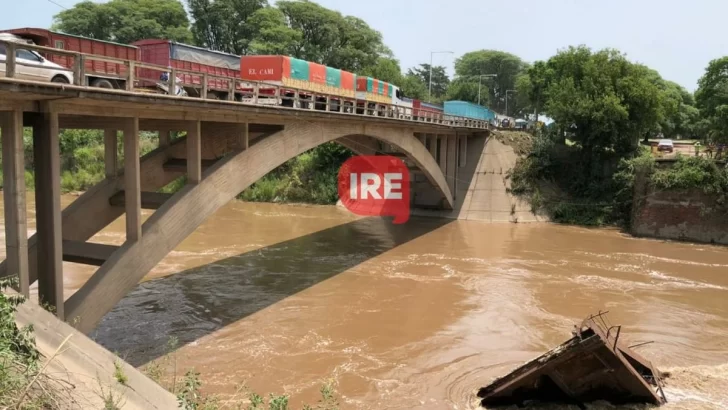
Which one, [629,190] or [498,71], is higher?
[498,71]

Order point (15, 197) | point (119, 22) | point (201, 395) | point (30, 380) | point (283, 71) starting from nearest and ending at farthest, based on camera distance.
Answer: point (30, 380)
point (15, 197)
point (201, 395)
point (283, 71)
point (119, 22)

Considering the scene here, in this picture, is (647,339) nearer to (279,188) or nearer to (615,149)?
(615,149)

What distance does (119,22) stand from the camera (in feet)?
227

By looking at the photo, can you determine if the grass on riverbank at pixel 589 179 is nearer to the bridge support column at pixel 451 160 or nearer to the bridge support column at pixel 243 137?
the bridge support column at pixel 451 160

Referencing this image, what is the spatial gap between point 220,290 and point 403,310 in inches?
224

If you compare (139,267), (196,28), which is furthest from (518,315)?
(196,28)

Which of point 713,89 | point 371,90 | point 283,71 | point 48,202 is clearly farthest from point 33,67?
point 713,89

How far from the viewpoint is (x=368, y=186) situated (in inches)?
1464

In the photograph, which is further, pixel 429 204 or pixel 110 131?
pixel 429 204

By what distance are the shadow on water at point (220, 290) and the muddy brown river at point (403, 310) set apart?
7 centimetres

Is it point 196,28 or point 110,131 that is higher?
point 196,28

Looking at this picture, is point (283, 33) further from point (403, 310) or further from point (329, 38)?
point (403, 310)

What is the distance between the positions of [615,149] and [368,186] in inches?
603

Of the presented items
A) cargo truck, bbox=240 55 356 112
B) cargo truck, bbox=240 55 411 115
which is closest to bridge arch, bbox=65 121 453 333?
cargo truck, bbox=240 55 411 115
